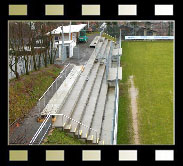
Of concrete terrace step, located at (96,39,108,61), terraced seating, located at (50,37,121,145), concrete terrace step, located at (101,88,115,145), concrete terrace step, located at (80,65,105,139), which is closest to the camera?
terraced seating, located at (50,37,121,145)

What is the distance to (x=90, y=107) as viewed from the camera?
1329 centimetres

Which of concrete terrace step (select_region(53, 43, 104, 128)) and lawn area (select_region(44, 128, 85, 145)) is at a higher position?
concrete terrace step (select_region(53, 43, 104, 128))

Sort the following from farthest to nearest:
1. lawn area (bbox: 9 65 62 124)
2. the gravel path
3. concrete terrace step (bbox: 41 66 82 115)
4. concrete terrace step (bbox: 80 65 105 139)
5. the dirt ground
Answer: the gravel path, concrete terrace step (bbox: 41 66 82 115), lawn area (bbox: 9 65 62 124), concrete terrace step (bbox: 80 65 105 139), the dirt ground

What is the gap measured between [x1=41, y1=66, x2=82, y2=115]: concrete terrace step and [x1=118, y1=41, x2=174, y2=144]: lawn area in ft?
8.32

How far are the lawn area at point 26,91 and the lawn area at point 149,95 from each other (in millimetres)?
3665

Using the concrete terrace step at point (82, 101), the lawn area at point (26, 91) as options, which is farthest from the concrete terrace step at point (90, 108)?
the lawn area at point (26, 91)

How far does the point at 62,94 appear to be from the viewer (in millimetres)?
13836

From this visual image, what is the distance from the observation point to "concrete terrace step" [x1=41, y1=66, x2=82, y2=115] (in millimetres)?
11942

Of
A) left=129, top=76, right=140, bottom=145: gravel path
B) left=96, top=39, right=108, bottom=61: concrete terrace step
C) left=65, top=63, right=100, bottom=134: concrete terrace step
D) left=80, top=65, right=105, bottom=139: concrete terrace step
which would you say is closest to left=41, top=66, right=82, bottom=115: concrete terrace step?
left=65, top=63, right=100, bottom=134: concrete terrace step

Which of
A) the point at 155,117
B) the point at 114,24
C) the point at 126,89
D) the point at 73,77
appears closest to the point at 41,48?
the point at 73,77

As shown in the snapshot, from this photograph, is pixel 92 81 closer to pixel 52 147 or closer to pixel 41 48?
pixel 41 48

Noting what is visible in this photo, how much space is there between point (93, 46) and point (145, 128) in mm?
14891

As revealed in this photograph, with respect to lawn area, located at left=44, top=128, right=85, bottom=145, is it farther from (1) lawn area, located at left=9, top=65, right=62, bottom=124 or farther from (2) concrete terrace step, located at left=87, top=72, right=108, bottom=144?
(1) lawn area, located at left=9, top=65, right=62, bottom=124

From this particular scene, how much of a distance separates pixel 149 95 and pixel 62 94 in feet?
17.5
